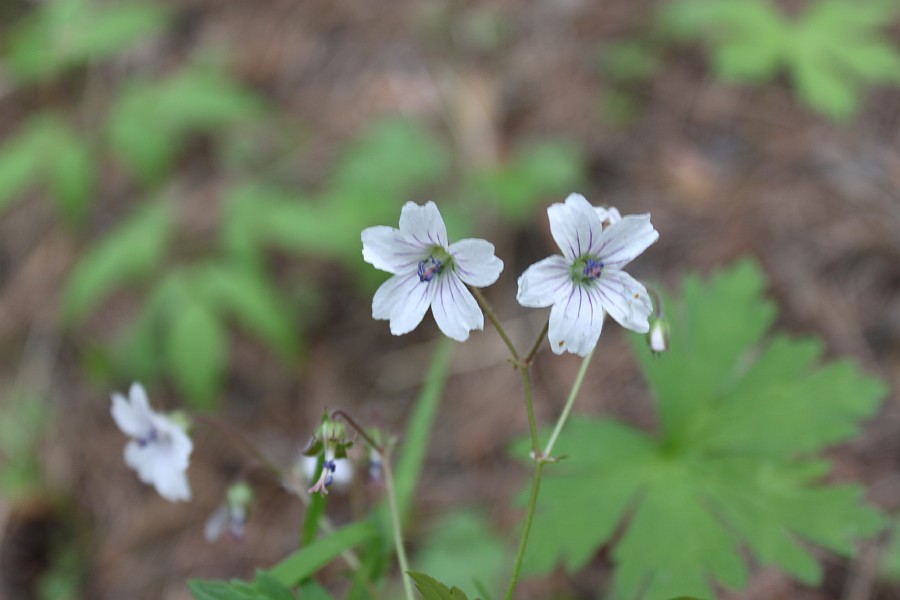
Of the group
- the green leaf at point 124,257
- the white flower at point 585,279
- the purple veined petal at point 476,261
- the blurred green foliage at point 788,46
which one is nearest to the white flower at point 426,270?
the purple veined petal at point 476,261

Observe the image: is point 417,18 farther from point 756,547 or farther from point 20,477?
point 756,547

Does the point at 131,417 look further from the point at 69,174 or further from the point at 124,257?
the point at 69,174

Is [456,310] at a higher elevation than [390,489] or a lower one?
higher

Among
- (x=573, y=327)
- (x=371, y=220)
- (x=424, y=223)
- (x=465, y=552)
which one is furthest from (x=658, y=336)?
(x=371, y=220)

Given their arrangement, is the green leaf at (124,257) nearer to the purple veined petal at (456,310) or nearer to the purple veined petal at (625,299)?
the purple veined petal at (456,310)

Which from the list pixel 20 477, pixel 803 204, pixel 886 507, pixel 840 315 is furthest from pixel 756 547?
pixel 20 477

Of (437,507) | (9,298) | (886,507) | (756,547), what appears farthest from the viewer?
(9,298)

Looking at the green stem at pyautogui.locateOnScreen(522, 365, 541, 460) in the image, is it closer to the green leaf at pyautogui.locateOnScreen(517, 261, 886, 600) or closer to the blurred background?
the green leaf at pyautogui.locateOnScreen(517, 261, 886, 600)
